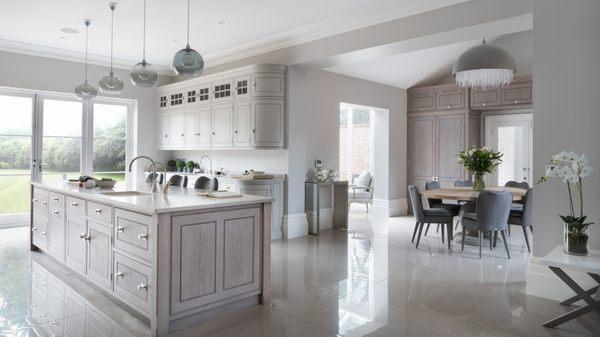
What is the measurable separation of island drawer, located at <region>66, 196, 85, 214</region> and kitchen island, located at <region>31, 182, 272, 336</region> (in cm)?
3

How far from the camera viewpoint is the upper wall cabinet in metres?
6.01

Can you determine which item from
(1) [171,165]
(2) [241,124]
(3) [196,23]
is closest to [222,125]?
(2) [241,124]

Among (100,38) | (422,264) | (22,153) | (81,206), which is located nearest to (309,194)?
(422,264)

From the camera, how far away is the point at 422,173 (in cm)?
870

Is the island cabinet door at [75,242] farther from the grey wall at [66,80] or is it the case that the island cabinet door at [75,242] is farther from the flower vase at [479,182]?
the flower vase at [479,182]

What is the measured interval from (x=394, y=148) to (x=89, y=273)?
6.28 m

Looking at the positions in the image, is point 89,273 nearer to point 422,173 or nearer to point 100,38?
point 100,38

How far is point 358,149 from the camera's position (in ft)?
32.6

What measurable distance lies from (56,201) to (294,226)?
10.1 feet

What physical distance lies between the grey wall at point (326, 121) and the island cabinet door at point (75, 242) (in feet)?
9.64

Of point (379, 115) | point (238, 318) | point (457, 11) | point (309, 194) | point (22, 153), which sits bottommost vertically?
point (238, 318)

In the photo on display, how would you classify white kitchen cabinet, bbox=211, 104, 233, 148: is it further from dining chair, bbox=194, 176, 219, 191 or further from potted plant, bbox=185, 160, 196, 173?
dining chair, bbox=194, 176, 219, 191

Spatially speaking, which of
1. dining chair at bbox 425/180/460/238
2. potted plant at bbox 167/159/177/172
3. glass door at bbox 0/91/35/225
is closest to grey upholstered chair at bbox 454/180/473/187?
dining chair at bbox 425/180/460/238

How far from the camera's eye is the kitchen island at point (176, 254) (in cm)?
279
